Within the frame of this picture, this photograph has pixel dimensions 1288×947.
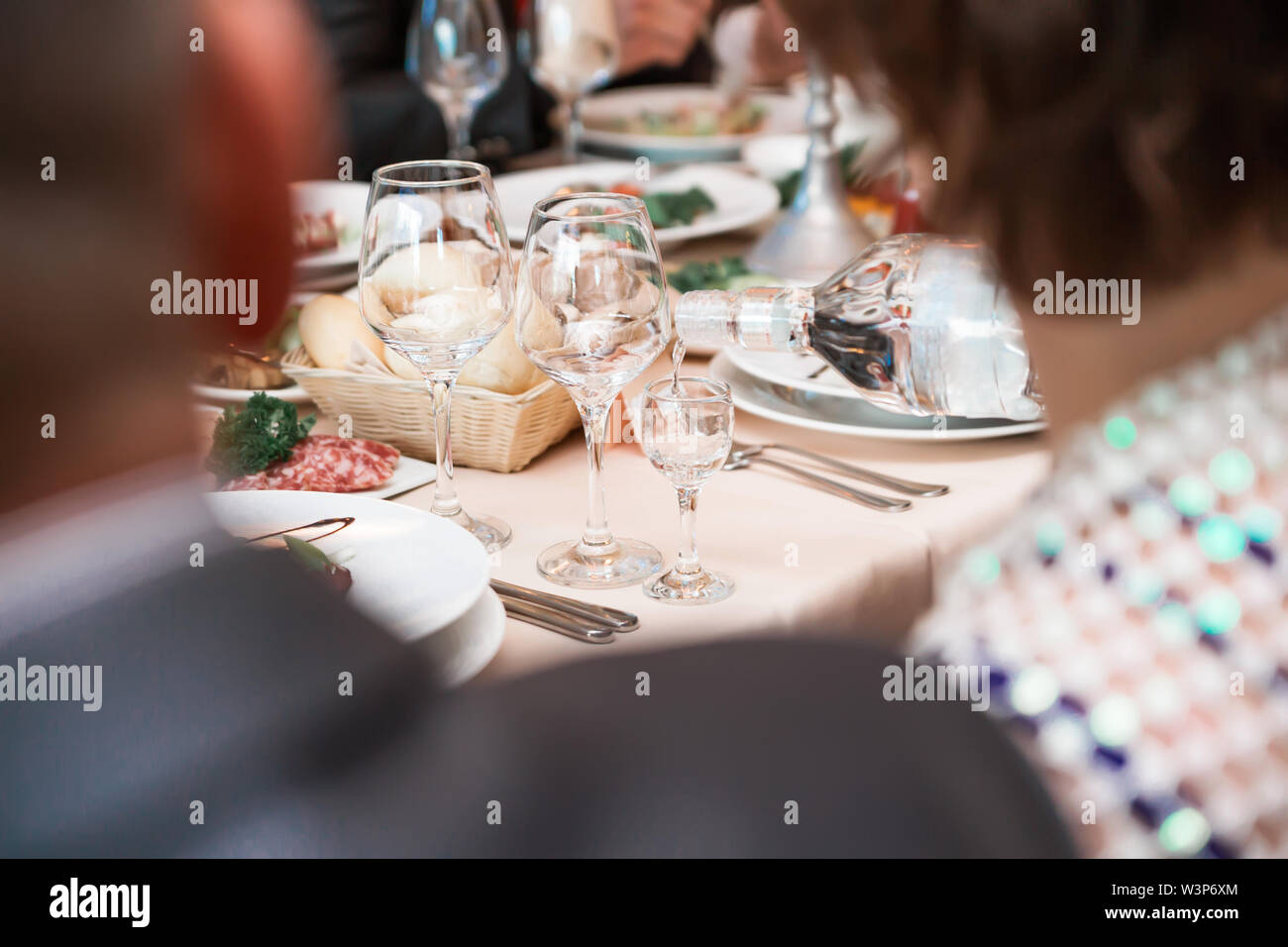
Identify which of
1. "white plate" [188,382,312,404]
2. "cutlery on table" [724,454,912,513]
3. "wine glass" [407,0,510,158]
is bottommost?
"cutlery on table" [724,454,912,513]

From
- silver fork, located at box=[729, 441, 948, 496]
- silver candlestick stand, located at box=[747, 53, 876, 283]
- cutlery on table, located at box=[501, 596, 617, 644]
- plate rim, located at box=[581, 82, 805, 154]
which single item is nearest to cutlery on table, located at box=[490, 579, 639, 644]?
cutlery on table, located at box=[501, 596, 617, 644]

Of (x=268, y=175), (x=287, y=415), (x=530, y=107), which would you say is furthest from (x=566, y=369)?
(x=530, y=107)

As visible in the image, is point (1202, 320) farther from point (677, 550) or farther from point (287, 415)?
point (287, 415)

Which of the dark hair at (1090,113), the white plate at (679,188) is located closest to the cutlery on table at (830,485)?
the dark hair at (1090,113)

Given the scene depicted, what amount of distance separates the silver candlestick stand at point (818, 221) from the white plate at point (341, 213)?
0.40m

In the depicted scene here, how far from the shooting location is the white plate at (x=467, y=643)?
532 mm

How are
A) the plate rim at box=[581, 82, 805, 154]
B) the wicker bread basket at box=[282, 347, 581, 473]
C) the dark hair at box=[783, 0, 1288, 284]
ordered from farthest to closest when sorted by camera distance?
the plate rim at box=[581, 82, 805, 154]
the wicker bread basket at box=[282, 347, 581, 473]
the dark hair at box=[783, 0, 1288, 284]

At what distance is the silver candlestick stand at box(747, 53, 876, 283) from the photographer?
119cm

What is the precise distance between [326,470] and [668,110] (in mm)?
1283

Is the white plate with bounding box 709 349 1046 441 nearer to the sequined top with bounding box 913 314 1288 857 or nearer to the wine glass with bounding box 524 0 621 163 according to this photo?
the sequined top with bounding box 913 314 1288 857

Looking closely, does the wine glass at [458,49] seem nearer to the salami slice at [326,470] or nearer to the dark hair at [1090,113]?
the salami slice at [326,470]

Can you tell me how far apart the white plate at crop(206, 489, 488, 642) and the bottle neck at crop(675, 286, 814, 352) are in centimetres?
16

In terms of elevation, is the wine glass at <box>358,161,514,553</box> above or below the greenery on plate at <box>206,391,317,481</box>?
above
